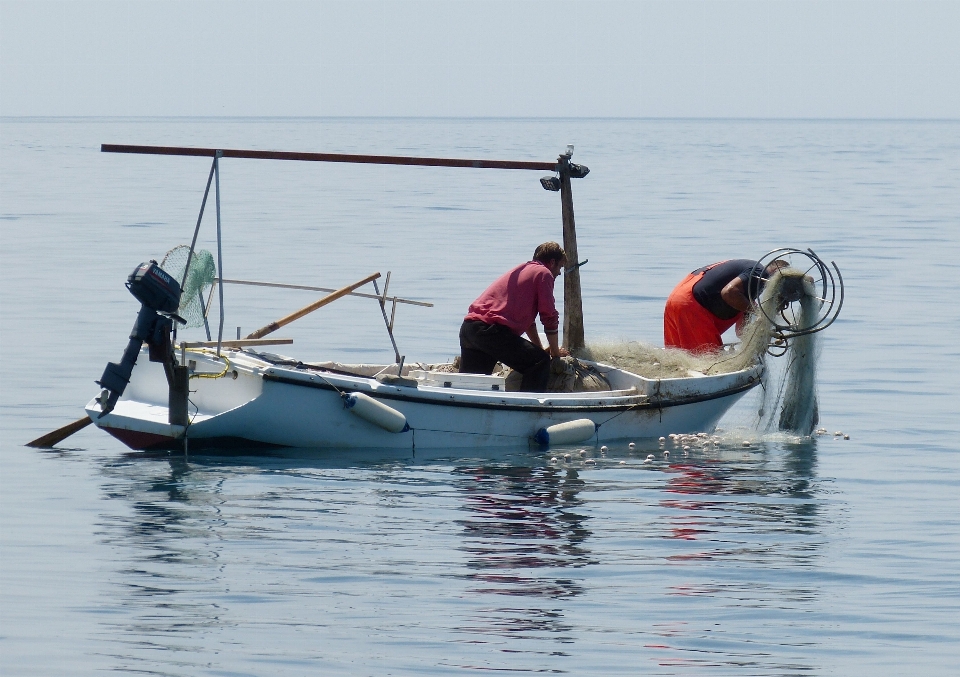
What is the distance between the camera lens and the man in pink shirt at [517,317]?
468 inches

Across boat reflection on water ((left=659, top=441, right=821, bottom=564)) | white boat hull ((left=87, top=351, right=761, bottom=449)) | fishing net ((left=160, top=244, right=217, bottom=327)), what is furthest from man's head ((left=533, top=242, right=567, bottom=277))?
fishing net ((left=160, top=244, right=217, bottom=327))

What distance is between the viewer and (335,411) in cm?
1134

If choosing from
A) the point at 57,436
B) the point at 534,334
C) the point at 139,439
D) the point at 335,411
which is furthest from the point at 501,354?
the point at 57,436

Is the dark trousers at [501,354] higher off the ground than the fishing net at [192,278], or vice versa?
the fishing net at [192,278]

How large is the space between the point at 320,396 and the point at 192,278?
1.38m

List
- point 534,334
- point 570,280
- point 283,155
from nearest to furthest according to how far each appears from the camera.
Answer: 1. point 283,155
2. point 534,334
3. point 570,280

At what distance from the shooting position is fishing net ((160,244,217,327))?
1113 cm

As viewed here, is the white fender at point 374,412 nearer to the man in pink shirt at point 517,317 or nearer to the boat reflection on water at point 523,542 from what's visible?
the boat reflection on water at point 523,542

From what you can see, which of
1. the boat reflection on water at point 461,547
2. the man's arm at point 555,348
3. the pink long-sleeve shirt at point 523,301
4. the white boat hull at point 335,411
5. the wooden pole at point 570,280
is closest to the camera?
the boat reflection on water at point 461,547

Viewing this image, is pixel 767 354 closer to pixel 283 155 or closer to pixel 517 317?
pixel 517 317

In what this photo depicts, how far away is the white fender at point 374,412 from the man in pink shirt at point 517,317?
3.34 feet

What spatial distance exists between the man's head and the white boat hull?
3.48ft

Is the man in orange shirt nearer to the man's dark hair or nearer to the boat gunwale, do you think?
the boat gunwale

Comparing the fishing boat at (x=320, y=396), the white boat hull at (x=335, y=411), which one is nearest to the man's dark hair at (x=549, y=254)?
the fishing boat at (x=320, y=396)
